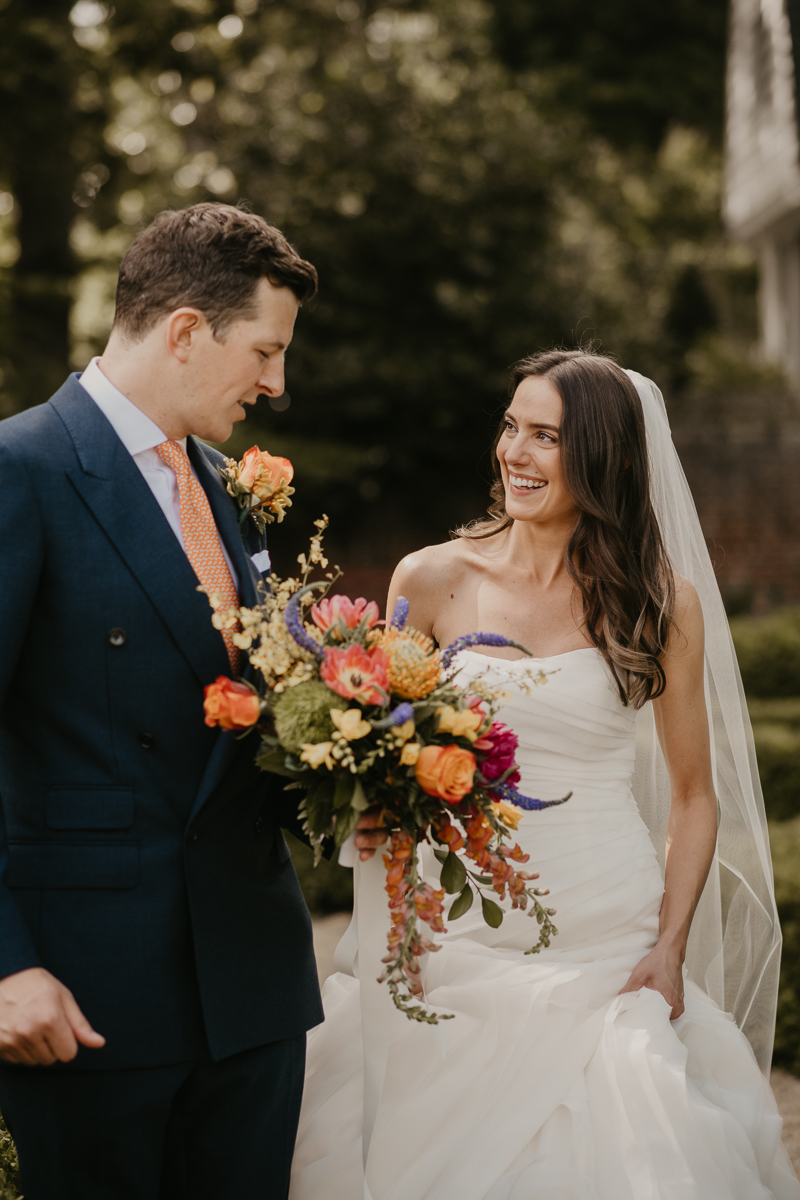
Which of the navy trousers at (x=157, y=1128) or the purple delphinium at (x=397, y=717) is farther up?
the purple delphinium at (x=397, y=717)

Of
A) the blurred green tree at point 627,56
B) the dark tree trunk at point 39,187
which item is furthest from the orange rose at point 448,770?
the blurred green tree at point 627,56

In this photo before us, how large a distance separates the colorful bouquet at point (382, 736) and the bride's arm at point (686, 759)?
Answer: 946 millimetres

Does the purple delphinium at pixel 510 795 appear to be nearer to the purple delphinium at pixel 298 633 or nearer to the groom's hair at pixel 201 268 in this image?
the purple delphinium at pixel 298 633

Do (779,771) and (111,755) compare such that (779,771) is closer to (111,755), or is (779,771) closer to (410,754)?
(410,754)

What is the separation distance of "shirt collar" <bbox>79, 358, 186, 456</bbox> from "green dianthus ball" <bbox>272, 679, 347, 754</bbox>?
0.58 m

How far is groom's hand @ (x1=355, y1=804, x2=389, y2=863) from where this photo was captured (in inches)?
76.9

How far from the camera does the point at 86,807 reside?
6.29 feet

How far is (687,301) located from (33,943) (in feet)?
75.6

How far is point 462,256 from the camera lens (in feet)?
40.1

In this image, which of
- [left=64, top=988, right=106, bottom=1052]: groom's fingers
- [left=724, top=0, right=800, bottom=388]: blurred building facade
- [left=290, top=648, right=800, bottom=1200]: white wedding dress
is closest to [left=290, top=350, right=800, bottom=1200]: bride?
[left=290, top=648, right=800, bottom=1200]: white wedding dress

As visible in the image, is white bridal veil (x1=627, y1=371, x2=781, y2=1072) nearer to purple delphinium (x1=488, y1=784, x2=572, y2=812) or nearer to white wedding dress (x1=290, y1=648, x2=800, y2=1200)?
white wedding dress (x1=290, y1=648, x2=800, y2=1200)

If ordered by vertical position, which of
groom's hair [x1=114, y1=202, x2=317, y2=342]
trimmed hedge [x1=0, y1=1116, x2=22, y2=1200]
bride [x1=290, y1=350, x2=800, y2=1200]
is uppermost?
groom's hair [x1=114, y1=202, x2=317, y2=342]

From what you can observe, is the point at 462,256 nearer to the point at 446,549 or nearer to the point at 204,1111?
the point at 446,549

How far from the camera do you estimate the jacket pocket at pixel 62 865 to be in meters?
1.93
